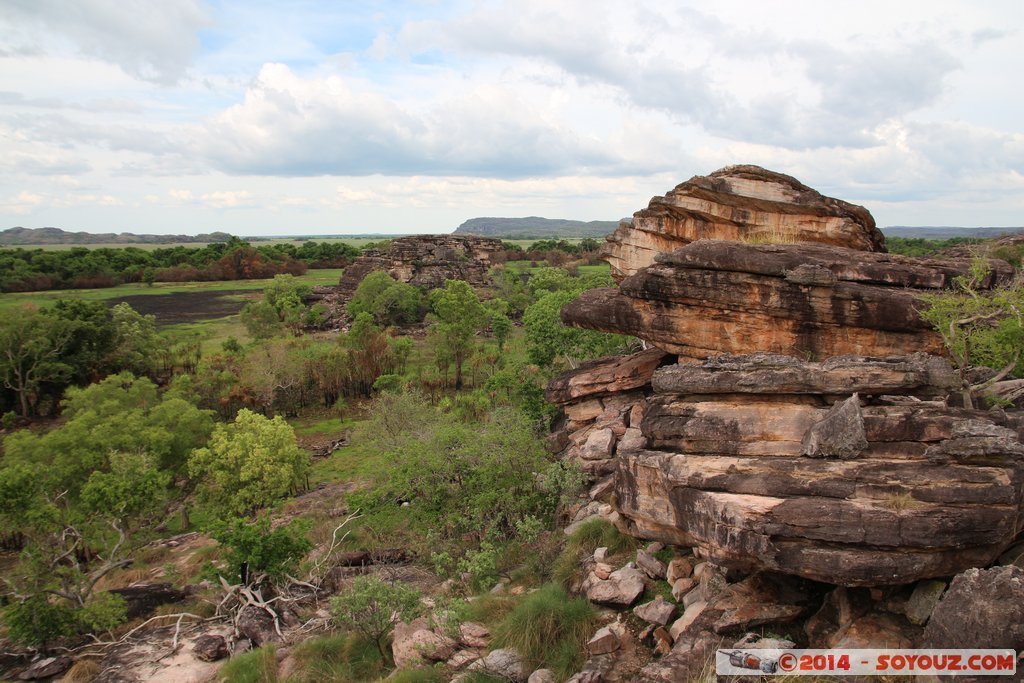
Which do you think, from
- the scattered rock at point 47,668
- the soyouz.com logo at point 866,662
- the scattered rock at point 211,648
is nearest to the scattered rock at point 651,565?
the soyouz.com logo at point 866,662

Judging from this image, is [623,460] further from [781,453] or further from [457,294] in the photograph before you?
[457,294]

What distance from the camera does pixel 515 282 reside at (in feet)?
281

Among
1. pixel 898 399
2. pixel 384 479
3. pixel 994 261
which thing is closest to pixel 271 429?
pixel 384 479

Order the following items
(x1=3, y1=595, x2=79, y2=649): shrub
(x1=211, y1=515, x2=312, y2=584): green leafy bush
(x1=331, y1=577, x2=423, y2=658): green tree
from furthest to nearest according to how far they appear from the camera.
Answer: (x1=211, y1=515, x2=312, y2=584): green leafy bush < (x1=3, y1=595, x2=79, y2=649): shrub < (x1=331, y1=577, x2=423, y2=658): green tree

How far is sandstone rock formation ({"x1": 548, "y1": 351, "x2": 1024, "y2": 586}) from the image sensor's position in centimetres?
962

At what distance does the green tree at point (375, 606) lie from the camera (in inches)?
560

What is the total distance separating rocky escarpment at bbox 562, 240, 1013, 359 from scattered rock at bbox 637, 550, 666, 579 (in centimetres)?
662

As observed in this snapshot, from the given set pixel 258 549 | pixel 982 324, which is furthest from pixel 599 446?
pixel 258 549

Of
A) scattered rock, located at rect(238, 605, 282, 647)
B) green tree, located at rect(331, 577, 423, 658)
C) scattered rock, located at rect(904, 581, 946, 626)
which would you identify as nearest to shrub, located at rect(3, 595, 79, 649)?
scattered rock, located at rect(238, 605, 282, 647)

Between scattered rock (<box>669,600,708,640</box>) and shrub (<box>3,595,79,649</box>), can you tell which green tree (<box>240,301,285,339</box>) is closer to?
shrub (<box>3,595,79,649</box>)

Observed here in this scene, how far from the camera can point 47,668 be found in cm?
1853

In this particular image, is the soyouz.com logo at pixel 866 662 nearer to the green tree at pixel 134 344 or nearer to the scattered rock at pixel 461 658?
the scattered rock at pixel 461 658

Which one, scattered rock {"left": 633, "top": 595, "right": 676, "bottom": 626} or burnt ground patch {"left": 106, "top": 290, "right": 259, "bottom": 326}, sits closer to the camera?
scattered rock {"left": 633, "top": 595, "right": 676, "bottom": 626}

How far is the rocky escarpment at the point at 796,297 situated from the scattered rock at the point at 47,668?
21.3 meters
